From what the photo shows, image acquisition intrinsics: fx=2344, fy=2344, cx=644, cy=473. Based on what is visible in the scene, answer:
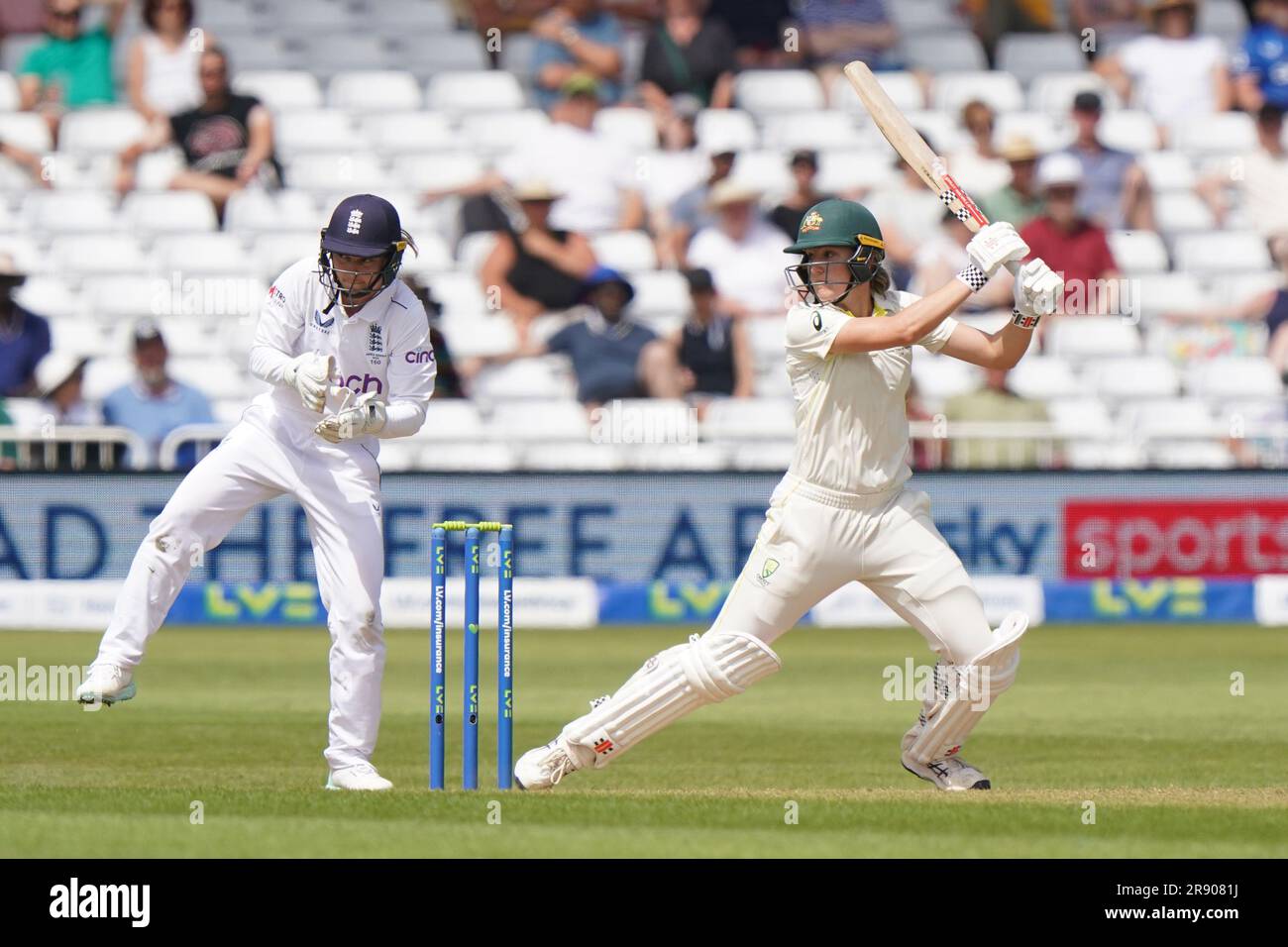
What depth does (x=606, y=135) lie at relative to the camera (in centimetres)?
1883

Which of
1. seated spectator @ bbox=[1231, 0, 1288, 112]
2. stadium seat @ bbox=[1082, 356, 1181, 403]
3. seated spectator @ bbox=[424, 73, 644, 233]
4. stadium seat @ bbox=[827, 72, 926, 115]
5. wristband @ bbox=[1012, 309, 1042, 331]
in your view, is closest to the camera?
wristband @ bbox=[1012, 309, 1042, 331]

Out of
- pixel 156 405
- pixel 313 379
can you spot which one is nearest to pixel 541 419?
pixel 156 405

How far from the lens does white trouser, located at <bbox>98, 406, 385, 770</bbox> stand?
317 inches

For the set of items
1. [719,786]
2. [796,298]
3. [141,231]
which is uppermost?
[141,231]

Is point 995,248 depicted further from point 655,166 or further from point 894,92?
point 894,92

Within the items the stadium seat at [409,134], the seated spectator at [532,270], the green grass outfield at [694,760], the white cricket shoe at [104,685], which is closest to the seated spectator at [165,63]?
the stadium seat at [409,134]

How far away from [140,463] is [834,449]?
8.89 meters

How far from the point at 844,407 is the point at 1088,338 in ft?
36.2

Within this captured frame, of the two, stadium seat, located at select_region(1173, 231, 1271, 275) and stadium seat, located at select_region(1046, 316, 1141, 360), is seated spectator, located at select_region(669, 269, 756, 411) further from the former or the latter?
stadium seat, located at select_region(1173, 231, 1271, 275)

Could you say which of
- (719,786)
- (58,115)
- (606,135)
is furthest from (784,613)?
(58,115)

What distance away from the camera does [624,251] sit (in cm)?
1825

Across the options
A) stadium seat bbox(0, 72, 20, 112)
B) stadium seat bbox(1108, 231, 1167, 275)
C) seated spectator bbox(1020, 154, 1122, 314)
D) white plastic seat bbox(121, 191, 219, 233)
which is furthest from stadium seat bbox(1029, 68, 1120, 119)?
stadium seat bbox(0, 72, 20, 112)

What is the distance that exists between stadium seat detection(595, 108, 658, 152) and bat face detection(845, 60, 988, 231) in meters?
10.7
